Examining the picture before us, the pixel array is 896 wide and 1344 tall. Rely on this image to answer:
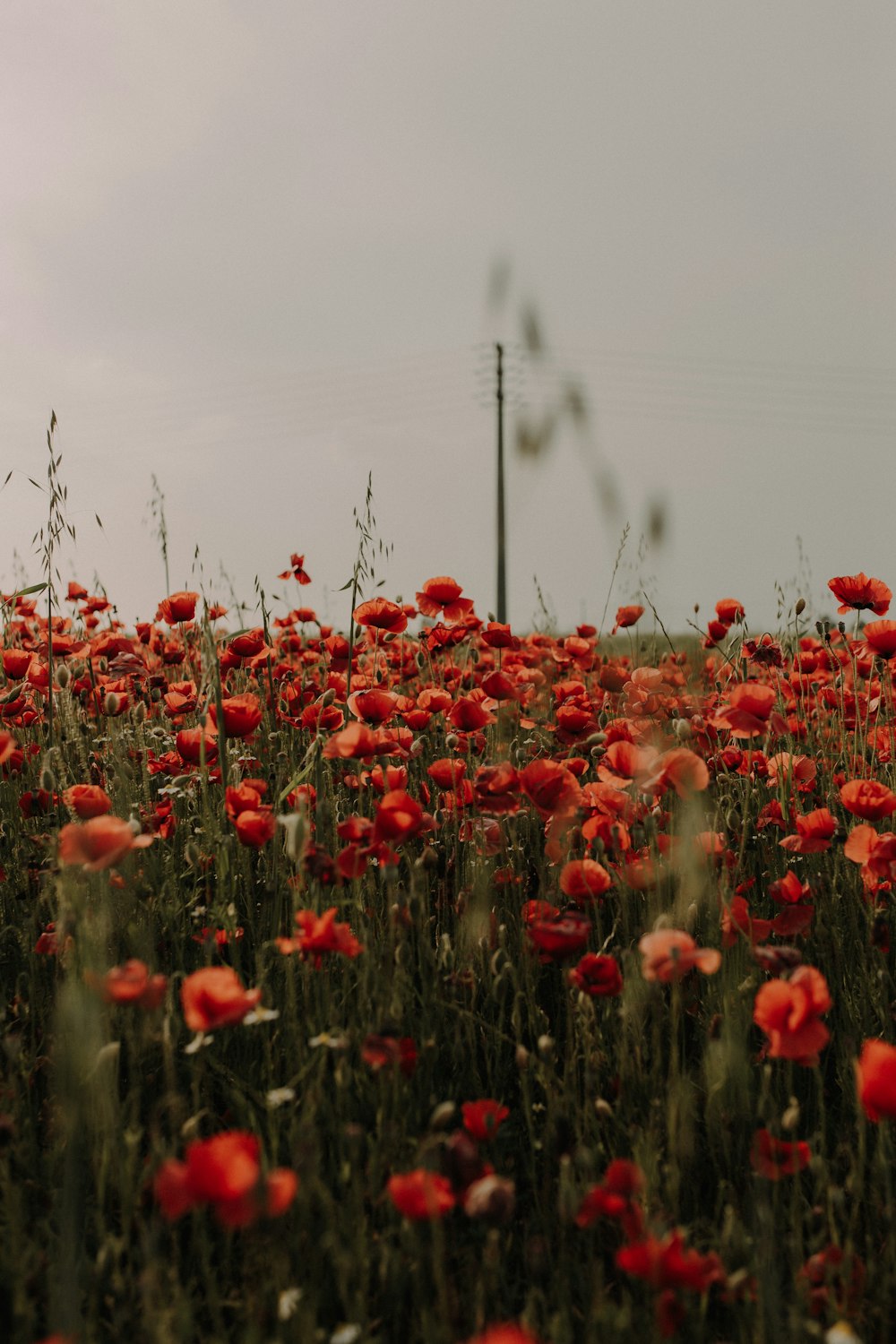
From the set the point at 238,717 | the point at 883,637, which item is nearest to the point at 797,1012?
the point at 238,717

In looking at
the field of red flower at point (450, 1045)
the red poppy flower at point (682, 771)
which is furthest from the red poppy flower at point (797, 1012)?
the red poppy flower at point (682, 771)

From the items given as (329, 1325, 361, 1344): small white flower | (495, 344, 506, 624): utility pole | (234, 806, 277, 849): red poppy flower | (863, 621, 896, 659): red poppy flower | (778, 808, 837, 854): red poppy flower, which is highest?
(495, 344, 506, 624): utility pole

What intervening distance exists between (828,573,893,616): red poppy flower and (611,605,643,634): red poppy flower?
2.94 feet

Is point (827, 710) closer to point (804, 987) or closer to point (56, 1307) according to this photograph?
point (804, 987)

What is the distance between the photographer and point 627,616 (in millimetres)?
3812

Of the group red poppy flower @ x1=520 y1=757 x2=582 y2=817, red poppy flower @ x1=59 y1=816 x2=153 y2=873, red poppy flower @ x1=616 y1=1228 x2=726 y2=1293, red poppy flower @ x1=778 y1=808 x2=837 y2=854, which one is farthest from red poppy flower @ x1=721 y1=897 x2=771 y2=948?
red poppy flower @ x1=59 y1=816 x2=153 y2=873

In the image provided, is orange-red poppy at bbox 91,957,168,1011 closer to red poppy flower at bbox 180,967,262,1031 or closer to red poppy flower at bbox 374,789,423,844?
red poppy flower at bbox 180,967,262,1031

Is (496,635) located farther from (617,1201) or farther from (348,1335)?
(348,1335)

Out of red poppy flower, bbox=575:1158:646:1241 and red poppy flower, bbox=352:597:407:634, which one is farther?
red poppy flower, bbox=352:597:407:634

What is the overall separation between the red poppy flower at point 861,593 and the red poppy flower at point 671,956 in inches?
73.0

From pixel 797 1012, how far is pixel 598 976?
0.34 m

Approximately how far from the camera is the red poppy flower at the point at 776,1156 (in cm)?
133

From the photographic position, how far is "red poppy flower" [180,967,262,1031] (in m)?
1.15

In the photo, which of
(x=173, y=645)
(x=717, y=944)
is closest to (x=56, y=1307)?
(x=717, y=944)
